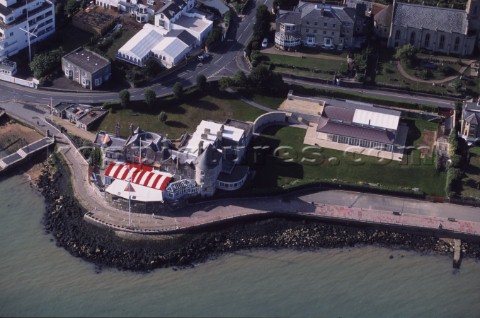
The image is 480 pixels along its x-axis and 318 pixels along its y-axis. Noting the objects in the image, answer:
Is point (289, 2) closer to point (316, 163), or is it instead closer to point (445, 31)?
point (445, 31)

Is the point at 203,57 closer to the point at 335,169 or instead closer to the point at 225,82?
the point at 225,82

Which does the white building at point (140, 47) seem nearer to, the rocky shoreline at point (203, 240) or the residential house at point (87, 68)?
the residential house at point (87, 68)

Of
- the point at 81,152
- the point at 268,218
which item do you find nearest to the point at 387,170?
the point at 268,218

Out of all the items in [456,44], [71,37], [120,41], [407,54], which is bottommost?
[71,37]

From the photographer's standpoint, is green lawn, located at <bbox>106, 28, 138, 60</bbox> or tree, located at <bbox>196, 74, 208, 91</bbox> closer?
tree, located at <bbox>196, 74, 208, 91</bbox>

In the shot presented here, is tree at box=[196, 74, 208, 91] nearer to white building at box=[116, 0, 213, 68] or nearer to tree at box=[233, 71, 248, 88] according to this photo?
tree at box=[233, 71, 248, 88]

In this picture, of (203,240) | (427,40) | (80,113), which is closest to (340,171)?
(203,240)

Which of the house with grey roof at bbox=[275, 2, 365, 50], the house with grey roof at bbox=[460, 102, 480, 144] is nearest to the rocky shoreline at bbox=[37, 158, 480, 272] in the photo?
the house with grey roof at bbox=[460, 102, 480, 144]
